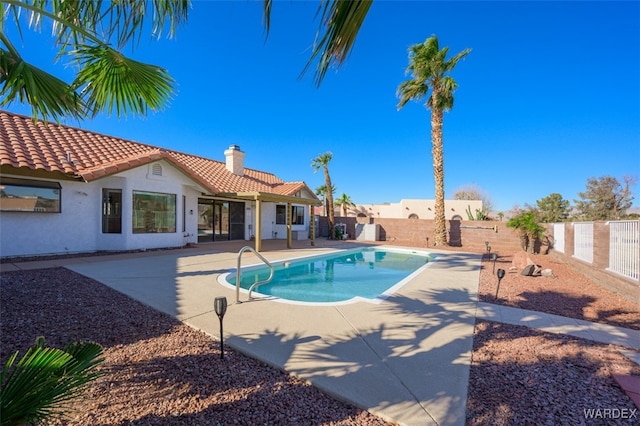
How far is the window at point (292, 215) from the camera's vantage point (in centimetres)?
2281

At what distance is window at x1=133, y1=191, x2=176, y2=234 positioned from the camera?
1288 centimetres

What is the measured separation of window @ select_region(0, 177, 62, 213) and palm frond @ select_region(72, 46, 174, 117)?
8.36 metres

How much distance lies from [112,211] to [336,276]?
10.1 metres

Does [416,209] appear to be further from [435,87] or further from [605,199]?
[435,87]

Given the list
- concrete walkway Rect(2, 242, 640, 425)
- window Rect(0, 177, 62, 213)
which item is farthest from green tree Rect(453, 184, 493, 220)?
window Rect(0, 177, 62, 213)

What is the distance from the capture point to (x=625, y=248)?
784 centimetres

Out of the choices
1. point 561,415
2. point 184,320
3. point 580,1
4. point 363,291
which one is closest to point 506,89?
point 580,1

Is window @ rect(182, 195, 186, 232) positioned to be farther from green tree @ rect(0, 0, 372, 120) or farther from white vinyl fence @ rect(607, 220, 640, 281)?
white vinyl fence @ rect(607, 220, 640, 281)

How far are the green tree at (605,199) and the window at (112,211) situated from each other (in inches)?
1910

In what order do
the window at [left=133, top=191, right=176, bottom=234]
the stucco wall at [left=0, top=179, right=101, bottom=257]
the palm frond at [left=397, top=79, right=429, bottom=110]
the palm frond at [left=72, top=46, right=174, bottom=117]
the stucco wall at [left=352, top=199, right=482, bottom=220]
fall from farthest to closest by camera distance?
the stucco wall at [left=352, top=199, right=482, bottom=220]
the palm frond at [left=397, top=79, right=429, bottom=110]
the window at [left=133, top=191, right=176, bottom=234]
the stucco wall at [left=0, top=179, right=101, bottom=257]
the palm frond at [left=72, top=46, right=174, bottom=117]

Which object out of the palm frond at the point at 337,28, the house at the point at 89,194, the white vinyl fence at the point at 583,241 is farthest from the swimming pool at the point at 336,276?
the white vinyl fence at the point at 583,241

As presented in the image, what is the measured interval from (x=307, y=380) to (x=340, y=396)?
469 mm

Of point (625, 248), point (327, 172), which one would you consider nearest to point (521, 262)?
point (625, 248)

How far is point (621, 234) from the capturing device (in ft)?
26.8
